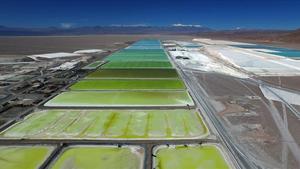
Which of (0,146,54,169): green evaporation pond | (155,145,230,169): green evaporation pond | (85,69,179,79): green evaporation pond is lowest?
(85,69,179,79): green evaporation pond

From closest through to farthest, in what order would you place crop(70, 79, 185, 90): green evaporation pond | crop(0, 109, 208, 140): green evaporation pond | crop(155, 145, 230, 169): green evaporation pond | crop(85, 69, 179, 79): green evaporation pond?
crop(155, 145, 230, 169): green evaporation pond, crop(0, 109, 208, 140): green evaporation pond, crop(70, 79, 185, 90): green evaporation pond, crop(85, 69, 179, 79): green evaporation pond

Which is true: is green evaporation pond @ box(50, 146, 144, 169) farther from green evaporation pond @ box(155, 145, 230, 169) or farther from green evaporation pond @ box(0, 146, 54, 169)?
green evaporation pond @ box(155, 145, 230, 169)

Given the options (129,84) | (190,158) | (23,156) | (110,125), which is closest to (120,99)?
(110,125)

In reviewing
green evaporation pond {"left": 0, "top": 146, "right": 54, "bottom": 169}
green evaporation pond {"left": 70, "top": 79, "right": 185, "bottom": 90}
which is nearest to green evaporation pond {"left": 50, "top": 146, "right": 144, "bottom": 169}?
green evaporation pond {"left": 0, "top": 146, "right": 54, "bottom": 169}

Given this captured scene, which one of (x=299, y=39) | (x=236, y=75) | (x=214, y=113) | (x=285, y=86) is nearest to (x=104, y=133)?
(x=214, y=113)

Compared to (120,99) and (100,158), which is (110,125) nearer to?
(100,158)
